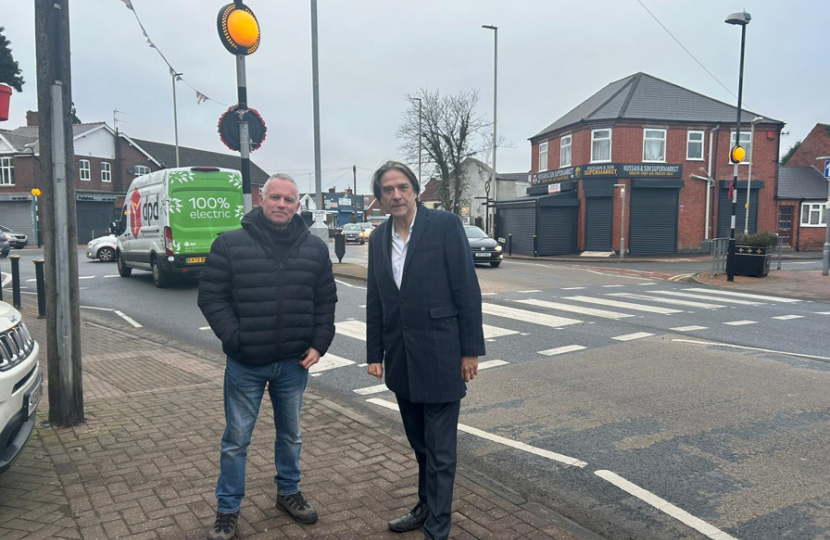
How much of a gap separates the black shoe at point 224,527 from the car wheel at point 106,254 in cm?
2451

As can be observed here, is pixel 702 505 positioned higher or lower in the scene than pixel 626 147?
lower

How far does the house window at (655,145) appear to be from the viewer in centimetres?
3136

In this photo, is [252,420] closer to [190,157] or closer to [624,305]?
[624,305]

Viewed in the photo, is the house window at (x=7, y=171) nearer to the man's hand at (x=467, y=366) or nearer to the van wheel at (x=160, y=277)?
the van wheel at (x=160, y=277)

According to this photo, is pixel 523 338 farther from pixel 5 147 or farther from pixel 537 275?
pixel 5 147

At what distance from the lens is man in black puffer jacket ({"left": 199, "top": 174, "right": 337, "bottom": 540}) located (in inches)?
128

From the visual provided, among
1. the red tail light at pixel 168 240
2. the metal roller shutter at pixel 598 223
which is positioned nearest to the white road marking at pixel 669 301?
the red tail light at pixel 168 240

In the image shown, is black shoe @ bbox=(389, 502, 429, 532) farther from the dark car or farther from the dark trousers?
the dark car

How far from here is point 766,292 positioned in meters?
15.1

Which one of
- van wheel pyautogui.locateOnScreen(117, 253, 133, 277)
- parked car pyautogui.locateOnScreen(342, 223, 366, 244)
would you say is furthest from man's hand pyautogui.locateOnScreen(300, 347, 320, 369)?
parked car pyautogui.locateOnScreen(342, 223, 366, 244)

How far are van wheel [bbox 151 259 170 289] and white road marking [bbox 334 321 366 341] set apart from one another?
6.72 meters

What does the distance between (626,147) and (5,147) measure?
42.0m

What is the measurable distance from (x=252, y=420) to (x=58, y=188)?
2484 mm

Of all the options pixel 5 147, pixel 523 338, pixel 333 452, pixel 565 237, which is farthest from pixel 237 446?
pixel 5 147
